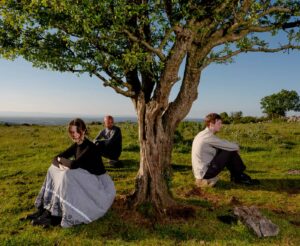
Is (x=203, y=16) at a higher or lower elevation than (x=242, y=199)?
higher

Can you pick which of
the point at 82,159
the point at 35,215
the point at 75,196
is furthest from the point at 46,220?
the point at 82,159

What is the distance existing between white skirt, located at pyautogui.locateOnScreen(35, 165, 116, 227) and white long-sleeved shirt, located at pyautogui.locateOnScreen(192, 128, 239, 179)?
4.83m

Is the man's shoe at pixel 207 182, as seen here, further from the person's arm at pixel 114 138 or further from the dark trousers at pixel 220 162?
the person's arm at pixel 114 138

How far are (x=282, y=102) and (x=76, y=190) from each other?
119678 mm

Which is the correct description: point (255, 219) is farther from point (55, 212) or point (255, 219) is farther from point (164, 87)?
point (55, 212)

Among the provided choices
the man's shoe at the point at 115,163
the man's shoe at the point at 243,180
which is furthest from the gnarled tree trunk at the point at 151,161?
the man's shoe at the point at 115,163

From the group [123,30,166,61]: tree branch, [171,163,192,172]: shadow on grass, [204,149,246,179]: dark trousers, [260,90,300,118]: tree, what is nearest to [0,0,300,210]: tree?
[123,30,166,61]: tree branch

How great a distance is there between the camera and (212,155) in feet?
46.4

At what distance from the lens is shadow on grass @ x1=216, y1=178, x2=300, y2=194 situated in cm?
1408

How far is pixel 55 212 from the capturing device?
977 cm

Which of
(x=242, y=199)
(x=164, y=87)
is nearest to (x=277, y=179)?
(x=242, y=199)

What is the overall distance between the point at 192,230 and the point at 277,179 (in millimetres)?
7665

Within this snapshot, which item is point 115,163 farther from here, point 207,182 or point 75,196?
point 75,196

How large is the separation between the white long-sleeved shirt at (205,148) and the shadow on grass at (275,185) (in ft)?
3.32
